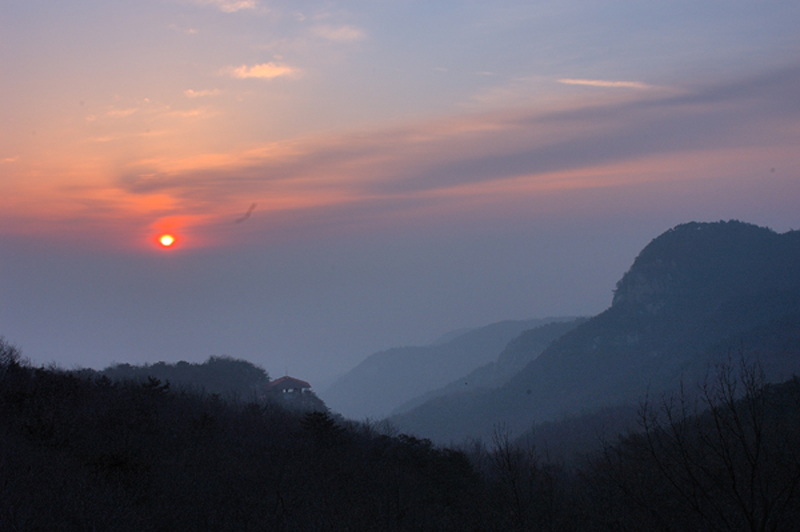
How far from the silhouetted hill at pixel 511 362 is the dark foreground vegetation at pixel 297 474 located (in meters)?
117

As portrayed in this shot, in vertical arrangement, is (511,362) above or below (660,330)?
below

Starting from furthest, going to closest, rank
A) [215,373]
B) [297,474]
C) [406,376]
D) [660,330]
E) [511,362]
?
[406,376] < [511,362] < [660,330] < [215,373] < [297,474]

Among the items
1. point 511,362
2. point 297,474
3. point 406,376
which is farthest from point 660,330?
point 297,474

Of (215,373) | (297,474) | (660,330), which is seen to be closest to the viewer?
(297,474)

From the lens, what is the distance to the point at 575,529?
1310 cm

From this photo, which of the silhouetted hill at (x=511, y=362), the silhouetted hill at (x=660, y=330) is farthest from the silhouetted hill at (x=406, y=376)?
the silhouetted hill at (x=660, y=330)

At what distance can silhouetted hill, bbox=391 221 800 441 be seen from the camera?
94188mm

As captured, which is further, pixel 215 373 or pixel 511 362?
pixel 511 362

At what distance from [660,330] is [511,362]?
133ft

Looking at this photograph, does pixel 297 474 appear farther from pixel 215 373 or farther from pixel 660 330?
pixel 660 330

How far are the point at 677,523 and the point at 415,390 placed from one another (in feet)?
548

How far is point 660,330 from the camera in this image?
4604 inches

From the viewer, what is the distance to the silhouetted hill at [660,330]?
94.2 m

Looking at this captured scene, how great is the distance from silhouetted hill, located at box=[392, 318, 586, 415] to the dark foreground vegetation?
4592 inches
